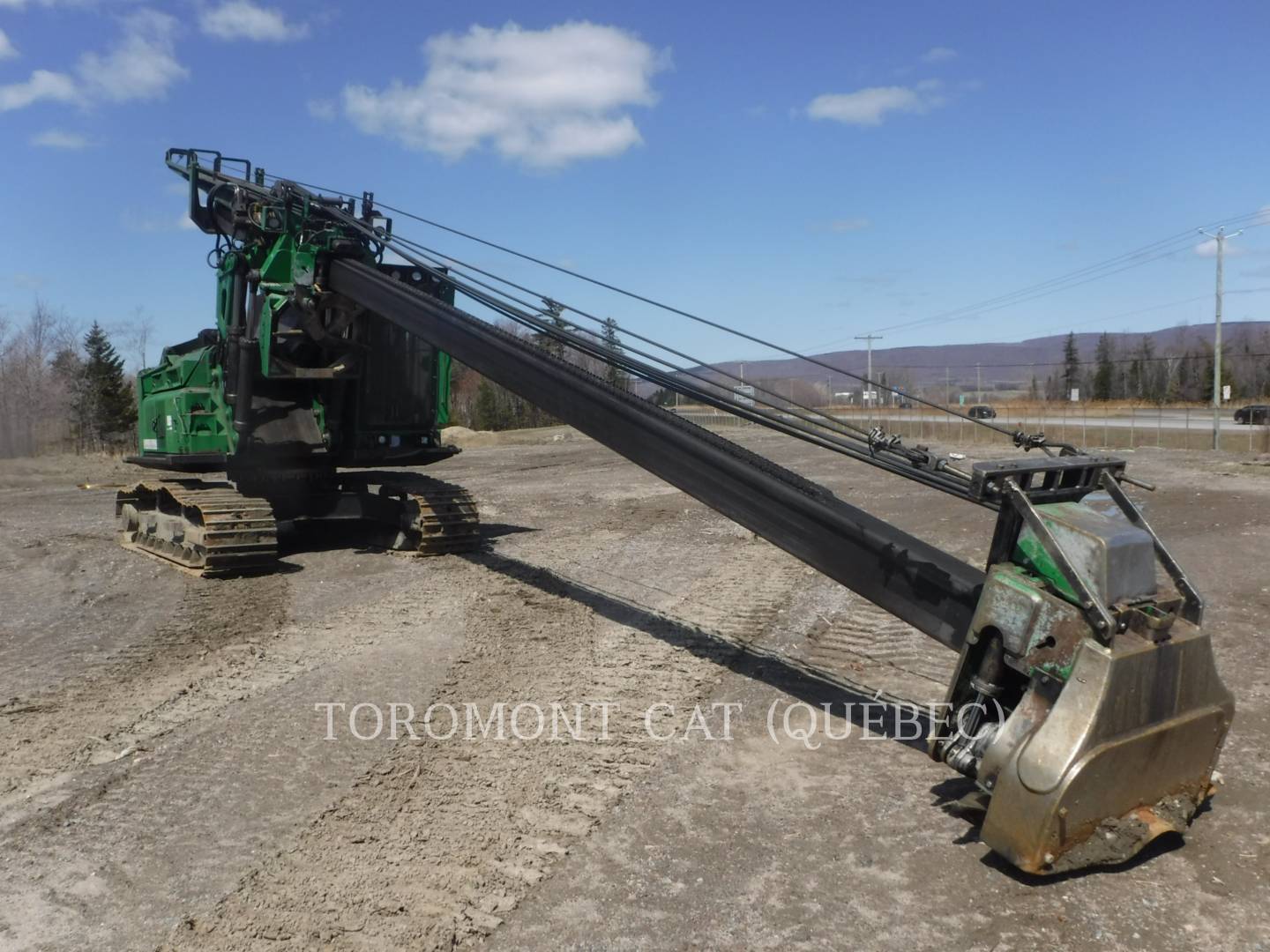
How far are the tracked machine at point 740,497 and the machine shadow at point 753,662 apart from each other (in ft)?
1.22

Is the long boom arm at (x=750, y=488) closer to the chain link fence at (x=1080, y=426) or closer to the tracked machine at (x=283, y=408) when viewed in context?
the tracked machine at (x=283, y=408)

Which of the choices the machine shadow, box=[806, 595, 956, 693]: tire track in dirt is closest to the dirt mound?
the machine shadow

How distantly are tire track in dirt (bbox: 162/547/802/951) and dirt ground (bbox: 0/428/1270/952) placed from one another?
16 millimetres

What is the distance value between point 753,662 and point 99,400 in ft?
124

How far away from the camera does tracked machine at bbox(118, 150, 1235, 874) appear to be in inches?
150

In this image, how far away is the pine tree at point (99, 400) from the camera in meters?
38.2

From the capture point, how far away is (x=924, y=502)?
1503 centimetres

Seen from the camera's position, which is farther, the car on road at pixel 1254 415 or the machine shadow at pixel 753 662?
the car on road at pixel 1254 415

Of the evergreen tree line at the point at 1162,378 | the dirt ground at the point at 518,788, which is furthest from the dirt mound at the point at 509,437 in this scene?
the evergreen tree line at the point at 1162,378

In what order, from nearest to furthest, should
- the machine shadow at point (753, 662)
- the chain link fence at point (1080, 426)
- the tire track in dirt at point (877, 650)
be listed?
the machine shadow at point (753, 662)
the tire track in dirt at point (877, 650)
the chain link fence at point (1080, 426)

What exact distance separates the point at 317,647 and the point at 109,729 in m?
1.68

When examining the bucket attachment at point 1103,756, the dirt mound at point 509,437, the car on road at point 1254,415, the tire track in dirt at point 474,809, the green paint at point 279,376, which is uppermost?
the green paint at point 279,376

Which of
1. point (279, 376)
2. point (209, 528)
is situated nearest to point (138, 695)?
Result: point (209, 528)

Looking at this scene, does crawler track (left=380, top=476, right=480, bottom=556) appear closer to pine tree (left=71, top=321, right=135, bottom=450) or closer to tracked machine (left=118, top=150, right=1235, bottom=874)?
tracked machine (left=118, top=150, right=1235, bottom=874)
